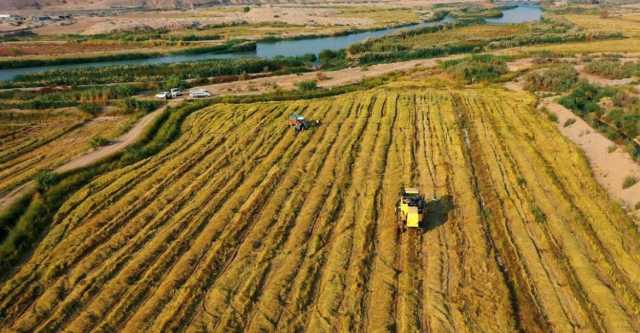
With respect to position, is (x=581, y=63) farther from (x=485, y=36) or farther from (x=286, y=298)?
(x=286, y=298)

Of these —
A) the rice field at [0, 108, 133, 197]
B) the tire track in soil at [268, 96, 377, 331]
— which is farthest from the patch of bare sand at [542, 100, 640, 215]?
the rice field at [0, 108, 133, 197]

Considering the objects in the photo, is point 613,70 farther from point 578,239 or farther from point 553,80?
point 578,239

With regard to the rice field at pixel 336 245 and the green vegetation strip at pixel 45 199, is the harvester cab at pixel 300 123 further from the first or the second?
the green vegetation strip at pixel 45 199

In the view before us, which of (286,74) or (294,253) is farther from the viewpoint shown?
(286,74)

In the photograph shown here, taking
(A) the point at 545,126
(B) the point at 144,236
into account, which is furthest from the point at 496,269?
(A) the point at 545,126

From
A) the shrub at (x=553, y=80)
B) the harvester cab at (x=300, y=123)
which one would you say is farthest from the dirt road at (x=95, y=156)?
the shrub at (x=553, y=80)

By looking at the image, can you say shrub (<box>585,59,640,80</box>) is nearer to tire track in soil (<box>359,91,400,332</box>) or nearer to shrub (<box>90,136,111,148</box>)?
tire track in soil (<box>359,91,400,332</box>)
